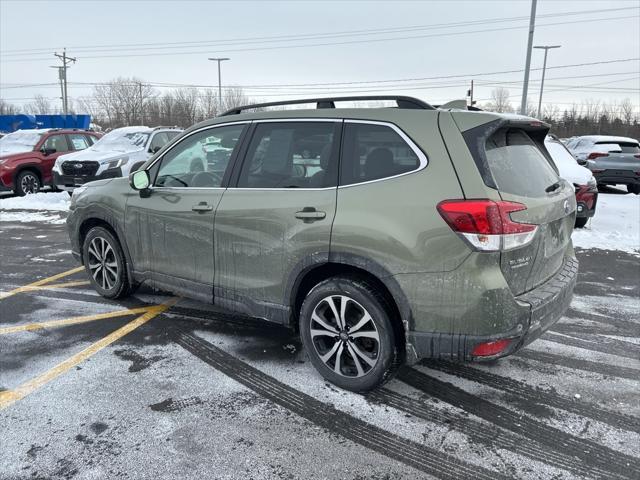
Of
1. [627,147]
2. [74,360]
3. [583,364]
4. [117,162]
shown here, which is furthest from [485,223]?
[627,147]

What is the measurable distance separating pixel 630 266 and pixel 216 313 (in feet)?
18.9

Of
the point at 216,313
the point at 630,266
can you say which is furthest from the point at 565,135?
the point at 216,313

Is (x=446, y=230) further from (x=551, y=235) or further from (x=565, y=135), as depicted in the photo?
(x=565, y=135)

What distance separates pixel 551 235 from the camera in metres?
3.17

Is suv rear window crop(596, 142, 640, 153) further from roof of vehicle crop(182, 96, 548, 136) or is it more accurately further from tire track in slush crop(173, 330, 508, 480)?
tire track in slush crop(173, 330, 508, 480)

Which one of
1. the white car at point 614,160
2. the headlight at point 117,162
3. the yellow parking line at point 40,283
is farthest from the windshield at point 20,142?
the white car at point 614,160

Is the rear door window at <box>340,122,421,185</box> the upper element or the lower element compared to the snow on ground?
upper

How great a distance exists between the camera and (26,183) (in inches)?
532

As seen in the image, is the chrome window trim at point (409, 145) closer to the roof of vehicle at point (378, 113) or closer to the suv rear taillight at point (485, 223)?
the roof of vehicle at point (378, 113)

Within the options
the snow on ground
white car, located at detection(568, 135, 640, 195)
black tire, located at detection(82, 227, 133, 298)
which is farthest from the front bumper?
white car, located at detection(568, 135, 640, 195)

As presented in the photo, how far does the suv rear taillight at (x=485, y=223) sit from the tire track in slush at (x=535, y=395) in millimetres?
1205

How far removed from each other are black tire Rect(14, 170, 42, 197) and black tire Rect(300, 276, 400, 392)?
12.8 meters

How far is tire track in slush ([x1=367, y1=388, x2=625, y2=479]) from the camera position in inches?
103

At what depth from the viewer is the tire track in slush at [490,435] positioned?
2.62m
